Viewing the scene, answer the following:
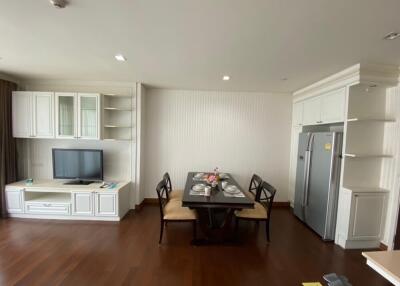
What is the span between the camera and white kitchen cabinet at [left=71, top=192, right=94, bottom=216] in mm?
3389

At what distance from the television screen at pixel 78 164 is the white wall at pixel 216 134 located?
94 cm

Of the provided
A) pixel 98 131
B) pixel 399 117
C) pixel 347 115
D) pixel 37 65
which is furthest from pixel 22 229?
pixel 399 117

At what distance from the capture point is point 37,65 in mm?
2998

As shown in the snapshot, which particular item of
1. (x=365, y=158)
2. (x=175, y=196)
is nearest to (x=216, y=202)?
(x=175, y=196)

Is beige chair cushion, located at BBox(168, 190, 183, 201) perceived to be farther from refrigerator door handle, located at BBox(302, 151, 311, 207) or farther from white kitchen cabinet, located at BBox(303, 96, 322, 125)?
white kitchen cabinet, located at BBox(303, 96, 322, 125)

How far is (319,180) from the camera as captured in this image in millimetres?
3119

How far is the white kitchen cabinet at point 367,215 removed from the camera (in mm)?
2699

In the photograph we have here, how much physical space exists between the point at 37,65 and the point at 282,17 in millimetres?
3446

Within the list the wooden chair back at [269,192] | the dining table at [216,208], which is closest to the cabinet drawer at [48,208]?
the dining table at [216,208]

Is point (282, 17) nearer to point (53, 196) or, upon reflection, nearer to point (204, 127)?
point (204, 127)

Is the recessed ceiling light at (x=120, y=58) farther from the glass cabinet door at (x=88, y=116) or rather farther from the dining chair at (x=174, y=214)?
the dining chair at (x=174, y=214)

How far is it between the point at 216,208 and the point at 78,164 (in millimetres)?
2777

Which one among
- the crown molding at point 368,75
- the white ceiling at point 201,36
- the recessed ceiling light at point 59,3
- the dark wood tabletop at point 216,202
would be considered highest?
the white ceiling at point 201,36

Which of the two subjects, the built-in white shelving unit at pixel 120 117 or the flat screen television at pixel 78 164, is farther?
the built-in white shelving unit at pixel 120 117
